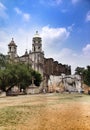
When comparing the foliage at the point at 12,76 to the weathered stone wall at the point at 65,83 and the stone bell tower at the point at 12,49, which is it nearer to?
the stone bell tower at the point at 12,49

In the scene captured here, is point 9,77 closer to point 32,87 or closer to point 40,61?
point 32,87

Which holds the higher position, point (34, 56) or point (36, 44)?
point (36, 44)

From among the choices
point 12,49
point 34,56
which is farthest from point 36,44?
point 12,49

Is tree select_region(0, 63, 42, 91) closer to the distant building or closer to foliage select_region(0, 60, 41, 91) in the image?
foliage select_region(0, 60, 41, 91)

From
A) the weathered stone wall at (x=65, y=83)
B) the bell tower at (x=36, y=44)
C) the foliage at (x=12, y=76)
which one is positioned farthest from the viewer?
the bell tower at (x=36, y=44)

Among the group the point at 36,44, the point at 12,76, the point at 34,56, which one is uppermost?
the point at 36,44

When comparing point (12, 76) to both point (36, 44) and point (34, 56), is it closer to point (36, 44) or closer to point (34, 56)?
point (34, 56)

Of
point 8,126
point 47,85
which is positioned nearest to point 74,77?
point 47,85

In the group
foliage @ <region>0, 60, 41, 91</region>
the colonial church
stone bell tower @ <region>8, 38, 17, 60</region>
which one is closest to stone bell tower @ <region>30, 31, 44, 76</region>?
the colonial church

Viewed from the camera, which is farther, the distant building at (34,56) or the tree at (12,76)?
the distant building at (34,56)

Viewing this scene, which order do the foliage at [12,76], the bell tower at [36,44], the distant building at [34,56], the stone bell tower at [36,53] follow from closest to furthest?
the foliage at [12,76] → the distant building at [34,56] → the stone bell tower at [36,53] → the bell tower at [36,44]

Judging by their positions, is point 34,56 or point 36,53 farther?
point 36,53

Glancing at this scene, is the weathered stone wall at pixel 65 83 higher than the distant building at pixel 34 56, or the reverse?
the distant building at pixel 34 56

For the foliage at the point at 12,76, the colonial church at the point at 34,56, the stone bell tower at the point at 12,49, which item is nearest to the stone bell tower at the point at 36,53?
the colonial church at the point at 34,56
